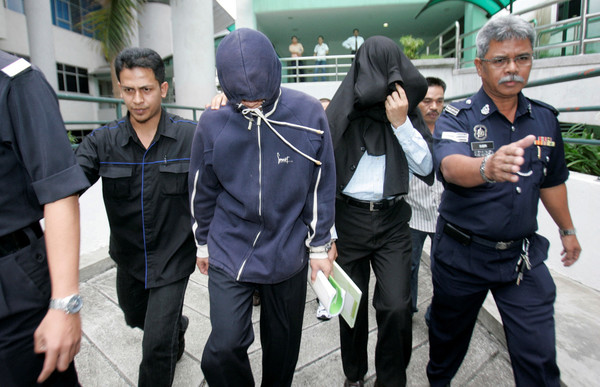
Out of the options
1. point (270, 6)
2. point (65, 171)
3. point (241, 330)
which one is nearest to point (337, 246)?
point (241, 330)

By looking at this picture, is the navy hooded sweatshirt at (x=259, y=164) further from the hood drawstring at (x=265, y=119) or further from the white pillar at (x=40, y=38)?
the white pillar at (x=40, y=38)

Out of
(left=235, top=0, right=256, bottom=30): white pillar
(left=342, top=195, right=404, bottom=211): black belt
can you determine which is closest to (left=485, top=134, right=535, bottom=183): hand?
(left=342, top=195, right=404, bottom=211): black belt

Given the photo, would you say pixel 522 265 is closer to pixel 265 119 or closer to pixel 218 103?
pixel 265 119

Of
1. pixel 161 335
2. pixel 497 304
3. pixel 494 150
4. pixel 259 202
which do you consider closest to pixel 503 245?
pixel 497 304

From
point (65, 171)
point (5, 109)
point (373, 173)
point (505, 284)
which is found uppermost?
point (5, 109)

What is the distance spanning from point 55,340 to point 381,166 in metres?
1.85

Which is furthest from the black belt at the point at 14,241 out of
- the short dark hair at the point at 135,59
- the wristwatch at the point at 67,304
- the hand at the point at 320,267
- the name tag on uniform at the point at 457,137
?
the name tag on uniform at the point at 457,137

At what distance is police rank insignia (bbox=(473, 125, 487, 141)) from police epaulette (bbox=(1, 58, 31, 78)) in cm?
194

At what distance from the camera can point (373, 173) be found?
2.36 m

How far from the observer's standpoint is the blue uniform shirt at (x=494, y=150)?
1.90m

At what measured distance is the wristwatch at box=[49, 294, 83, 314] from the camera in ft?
3.75

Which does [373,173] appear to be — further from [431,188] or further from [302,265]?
[431,188]

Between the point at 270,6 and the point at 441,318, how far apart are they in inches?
706

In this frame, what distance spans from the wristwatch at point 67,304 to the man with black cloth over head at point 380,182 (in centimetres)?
156
